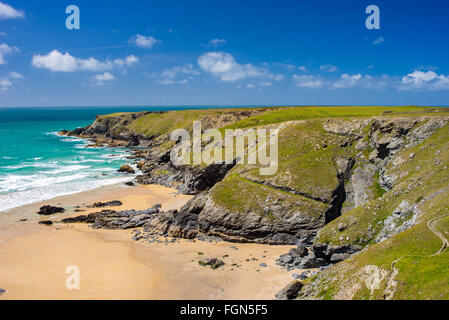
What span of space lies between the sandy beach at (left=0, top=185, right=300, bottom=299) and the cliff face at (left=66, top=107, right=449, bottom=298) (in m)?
3.68

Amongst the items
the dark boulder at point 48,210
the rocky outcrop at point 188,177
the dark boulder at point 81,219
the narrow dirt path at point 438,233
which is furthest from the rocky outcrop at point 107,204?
the narrow dirt path at point 438,233

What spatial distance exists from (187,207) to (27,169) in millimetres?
64973

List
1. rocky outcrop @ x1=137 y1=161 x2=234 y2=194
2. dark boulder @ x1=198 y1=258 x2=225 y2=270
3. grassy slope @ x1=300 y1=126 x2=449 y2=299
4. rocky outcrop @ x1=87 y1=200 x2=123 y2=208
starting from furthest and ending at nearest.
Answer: rocky outcrop @ x1=137 y1=161 x2=234 y2=194 < rocky outcrop @ x1=87 y1=200 x2=123 y2=208 < dark boulder @ x1=198 y1=258 x2=225 y2=270 < grassy slope @ x1=300 y1=126 x2=449 y2=299

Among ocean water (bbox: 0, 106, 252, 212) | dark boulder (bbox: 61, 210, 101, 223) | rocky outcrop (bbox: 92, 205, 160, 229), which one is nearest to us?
rocky outcrop (bbox: 92, 205, 160, 229)

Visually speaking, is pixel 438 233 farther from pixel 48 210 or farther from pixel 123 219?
pixel 48 210

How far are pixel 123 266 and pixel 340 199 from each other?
31235mm

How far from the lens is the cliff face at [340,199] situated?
26156 millimetres

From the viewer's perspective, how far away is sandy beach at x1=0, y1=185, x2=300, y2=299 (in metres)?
29.5

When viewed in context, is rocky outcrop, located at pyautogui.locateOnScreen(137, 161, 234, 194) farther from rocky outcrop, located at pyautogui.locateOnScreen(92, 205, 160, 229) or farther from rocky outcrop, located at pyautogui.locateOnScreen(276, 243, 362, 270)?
rocky outcrop, located at pyautogui.locateOnScreen(276, 243, 362, 270)

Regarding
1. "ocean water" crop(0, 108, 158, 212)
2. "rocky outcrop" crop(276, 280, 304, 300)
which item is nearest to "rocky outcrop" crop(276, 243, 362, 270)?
"rocky outcrop" crop(276, 280, 304, 300)

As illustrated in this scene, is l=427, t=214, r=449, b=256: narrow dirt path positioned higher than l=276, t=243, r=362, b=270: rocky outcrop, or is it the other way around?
l=427, t=214, r=449, b=256: narrow dirt path

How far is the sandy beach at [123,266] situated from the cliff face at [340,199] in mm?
3676
